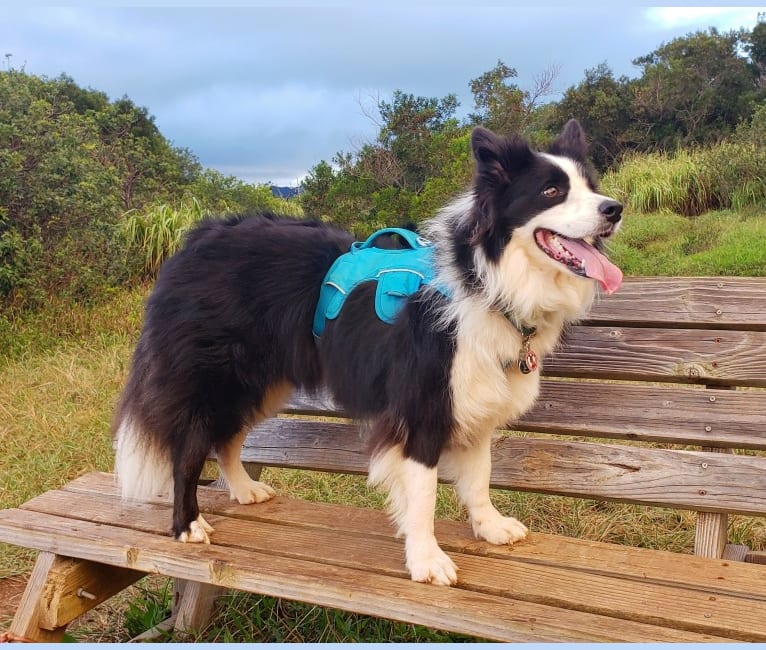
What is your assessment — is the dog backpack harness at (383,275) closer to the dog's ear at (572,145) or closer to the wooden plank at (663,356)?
the dog's ear at (572,145)

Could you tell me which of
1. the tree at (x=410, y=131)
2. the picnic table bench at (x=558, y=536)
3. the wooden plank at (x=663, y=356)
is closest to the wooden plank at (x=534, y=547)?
the picnic table bench at (x=558, y=536)

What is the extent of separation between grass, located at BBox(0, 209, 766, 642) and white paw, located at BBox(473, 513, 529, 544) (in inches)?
22.8

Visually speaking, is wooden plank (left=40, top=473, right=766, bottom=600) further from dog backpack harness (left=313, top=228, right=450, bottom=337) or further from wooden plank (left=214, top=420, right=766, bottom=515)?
dog backpack harness (left=313, top=228, right=450, bottom=337)

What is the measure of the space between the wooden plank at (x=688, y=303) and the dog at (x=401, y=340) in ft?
1.01

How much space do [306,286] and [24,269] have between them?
16.4ft

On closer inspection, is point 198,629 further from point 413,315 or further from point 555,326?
point 555,326

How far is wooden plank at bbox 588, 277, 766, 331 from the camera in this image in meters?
2.52

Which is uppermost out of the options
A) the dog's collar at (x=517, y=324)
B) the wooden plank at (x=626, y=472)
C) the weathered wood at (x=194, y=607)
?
the dog's collar at (x=517, y=324)

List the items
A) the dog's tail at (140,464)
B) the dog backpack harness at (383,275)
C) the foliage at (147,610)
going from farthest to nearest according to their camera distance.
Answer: the foliage at (147,610) < the dog's tail at (140,464) < the dog backpack harness at (383,275)

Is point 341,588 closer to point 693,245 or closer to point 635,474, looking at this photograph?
point 635,474

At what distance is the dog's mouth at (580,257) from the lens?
2059mm

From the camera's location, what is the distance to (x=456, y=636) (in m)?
2.80

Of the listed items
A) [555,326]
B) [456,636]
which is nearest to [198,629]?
[456,636]

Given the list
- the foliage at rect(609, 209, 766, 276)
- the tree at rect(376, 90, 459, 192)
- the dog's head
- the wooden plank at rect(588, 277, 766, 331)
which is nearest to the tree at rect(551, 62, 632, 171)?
the foliage at rect(609, 209, 766, 276)
